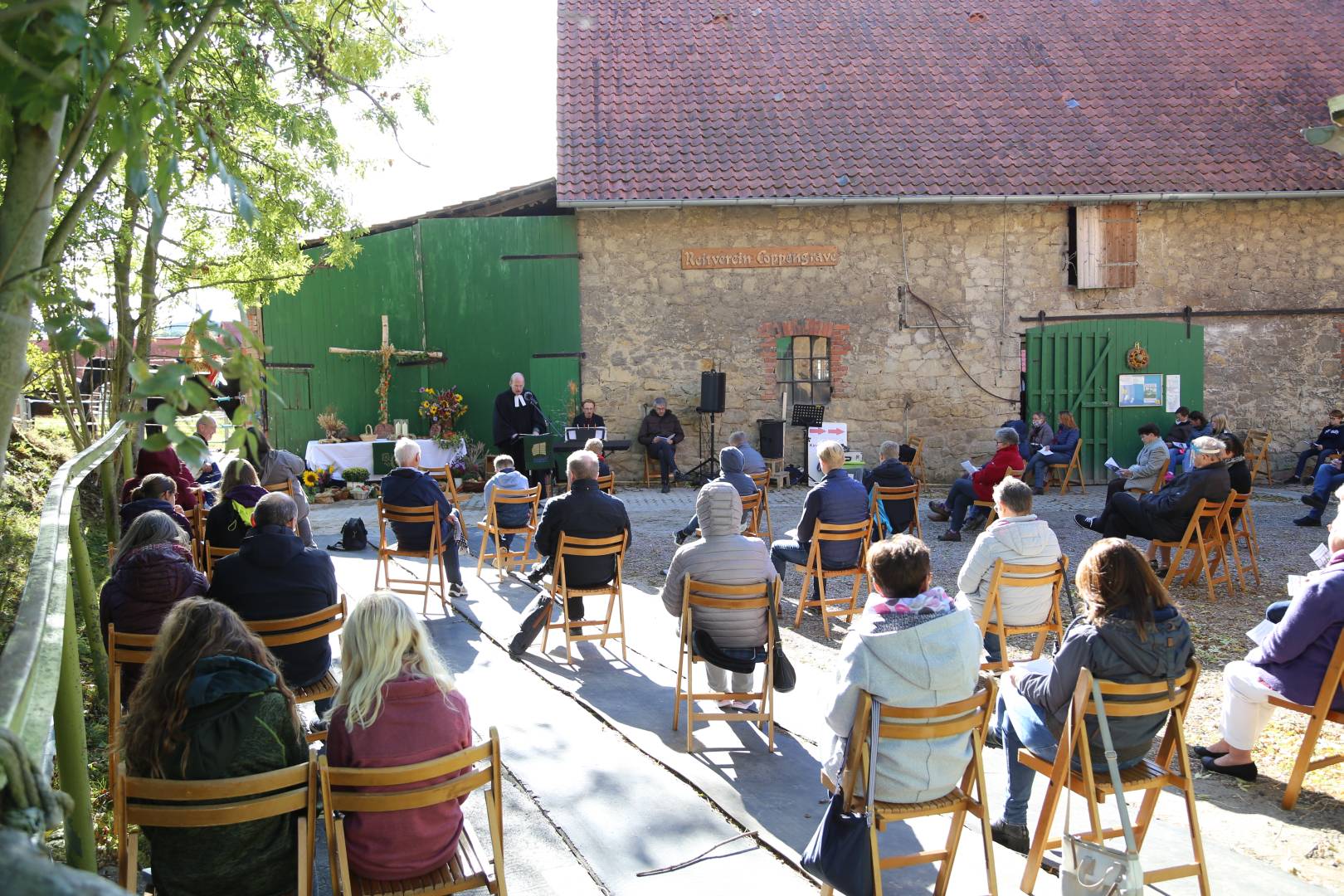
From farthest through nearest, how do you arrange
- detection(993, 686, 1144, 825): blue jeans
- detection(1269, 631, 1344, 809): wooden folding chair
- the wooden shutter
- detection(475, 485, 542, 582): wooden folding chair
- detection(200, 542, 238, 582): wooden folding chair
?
the wooden shutter
detection(475, 485, 542, 582): wooden folding chair
detection(200, 542, 238, 582): wooden folding chair
detection(1269, 631, 1344, 809): wooden folding chair
detection(993, 686, 1144, 825): blue jeans

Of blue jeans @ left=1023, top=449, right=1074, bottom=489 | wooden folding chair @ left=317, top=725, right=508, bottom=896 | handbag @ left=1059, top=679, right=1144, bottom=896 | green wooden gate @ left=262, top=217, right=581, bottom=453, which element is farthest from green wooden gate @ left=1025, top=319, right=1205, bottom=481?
wooden folding chair @ left=317, top=725, right=508, bottom=896

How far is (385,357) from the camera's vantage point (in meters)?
13.7

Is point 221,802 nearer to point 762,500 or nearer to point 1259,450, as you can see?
point 762,500

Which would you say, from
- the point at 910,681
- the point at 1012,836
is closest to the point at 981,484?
the point at 1012,836

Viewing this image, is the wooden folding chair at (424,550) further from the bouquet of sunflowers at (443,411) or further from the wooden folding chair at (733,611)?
the bouquet of sunflowers at (443,411)

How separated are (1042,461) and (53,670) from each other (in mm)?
12823

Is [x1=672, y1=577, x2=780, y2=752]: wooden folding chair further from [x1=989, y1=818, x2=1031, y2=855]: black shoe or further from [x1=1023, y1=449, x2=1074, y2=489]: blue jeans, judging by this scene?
[x1=1023, y1=449, x2=1074, y2=489]: blue jeans

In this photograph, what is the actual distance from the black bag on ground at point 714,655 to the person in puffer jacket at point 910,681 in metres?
A: 1.31

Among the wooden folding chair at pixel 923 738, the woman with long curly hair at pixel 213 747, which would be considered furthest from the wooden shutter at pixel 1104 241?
the woman with long curly hair at pixel 213 747

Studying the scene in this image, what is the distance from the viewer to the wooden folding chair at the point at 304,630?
161 inches

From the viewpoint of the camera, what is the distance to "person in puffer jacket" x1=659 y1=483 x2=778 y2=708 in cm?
461

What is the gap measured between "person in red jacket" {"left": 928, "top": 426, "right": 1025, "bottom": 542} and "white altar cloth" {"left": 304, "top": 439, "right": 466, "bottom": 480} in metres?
6.25

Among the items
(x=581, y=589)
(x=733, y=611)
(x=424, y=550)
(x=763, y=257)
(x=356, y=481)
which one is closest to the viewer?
(x=733, y=611)

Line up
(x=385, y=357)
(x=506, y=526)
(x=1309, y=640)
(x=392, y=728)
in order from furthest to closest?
1. (x=385, y=357)
2. (x=506, y=526)
3. (x=1309, y=640)
4. (x=392, y=728)
